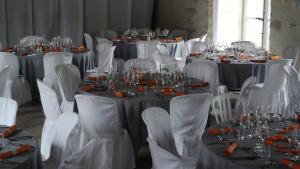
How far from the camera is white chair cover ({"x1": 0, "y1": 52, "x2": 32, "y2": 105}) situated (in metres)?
6.77

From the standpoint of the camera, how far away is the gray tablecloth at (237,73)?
22.8 ft

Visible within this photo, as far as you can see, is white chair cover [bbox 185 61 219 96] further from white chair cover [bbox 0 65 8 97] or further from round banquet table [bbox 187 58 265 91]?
white chair cover [bbox 0 65 8 97]

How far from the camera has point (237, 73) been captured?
7.01 m

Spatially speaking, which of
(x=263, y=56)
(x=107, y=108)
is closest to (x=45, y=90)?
(x=107, y=108)

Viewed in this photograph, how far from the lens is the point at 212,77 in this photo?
243 inches

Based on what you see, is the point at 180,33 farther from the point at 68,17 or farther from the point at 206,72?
the point at 206,72

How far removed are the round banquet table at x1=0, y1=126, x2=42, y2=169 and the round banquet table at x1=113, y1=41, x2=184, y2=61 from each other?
6.25m

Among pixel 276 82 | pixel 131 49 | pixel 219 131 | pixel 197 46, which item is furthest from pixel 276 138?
pixel 131 49

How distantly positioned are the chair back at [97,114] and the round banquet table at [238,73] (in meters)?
2.99

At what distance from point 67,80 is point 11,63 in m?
1.54

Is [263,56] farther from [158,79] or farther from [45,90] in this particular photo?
[45,90]

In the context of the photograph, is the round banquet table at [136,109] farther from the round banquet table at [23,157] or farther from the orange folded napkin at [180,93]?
the round banquet table at [23,157]

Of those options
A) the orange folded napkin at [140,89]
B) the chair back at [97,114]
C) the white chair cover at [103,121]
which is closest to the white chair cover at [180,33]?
the orange folded napkin at [140,89]

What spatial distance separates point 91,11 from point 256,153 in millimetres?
8591
